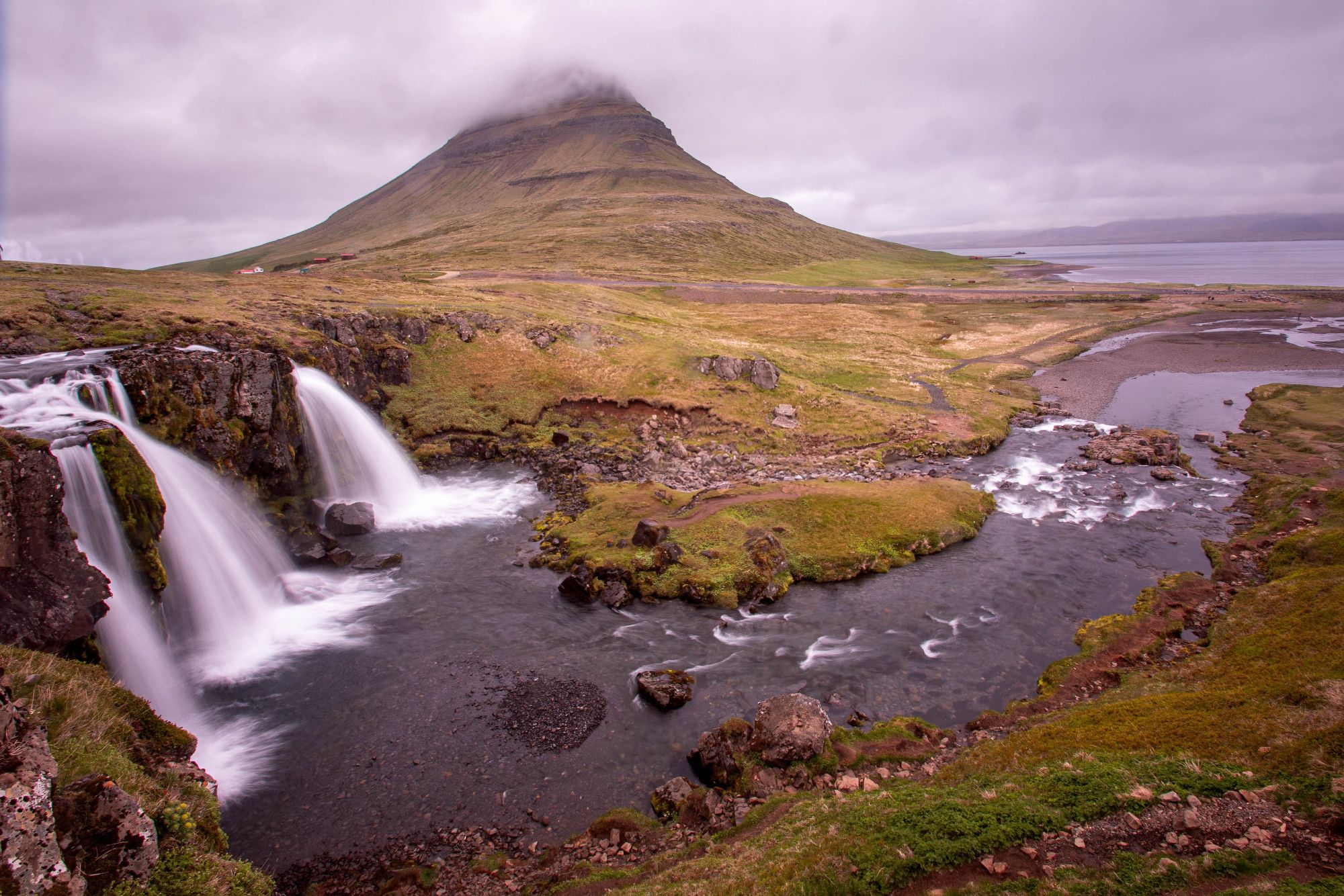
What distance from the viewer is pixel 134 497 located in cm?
2412

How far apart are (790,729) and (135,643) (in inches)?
957

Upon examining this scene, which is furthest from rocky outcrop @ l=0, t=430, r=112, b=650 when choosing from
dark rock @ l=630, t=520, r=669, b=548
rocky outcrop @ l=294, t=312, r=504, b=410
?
rocky outcrop @ l=294, t=312, r=504, b=410

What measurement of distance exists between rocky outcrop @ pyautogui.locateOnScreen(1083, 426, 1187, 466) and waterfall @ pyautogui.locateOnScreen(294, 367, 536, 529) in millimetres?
46118

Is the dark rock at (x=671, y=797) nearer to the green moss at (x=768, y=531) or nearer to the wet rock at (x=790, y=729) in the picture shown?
the wet rock at (x=790, y=729)

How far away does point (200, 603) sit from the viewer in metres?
26.2

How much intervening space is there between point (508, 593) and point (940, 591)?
22.1 m

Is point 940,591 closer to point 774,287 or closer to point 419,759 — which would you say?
point 419,759

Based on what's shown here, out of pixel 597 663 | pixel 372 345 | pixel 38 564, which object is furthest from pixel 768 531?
pixel 372 345

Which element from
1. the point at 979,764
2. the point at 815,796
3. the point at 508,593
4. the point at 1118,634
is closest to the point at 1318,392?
the point at 1118,634

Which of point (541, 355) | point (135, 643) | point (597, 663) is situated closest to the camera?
point (135, 643)

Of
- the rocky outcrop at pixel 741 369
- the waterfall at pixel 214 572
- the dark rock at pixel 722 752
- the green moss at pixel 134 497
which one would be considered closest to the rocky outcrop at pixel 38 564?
the green moss at pixel 134 497

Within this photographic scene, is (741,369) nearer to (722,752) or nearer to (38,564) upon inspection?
(722,752)

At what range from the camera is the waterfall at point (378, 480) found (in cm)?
3941

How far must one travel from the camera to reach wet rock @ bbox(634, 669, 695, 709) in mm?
22422
